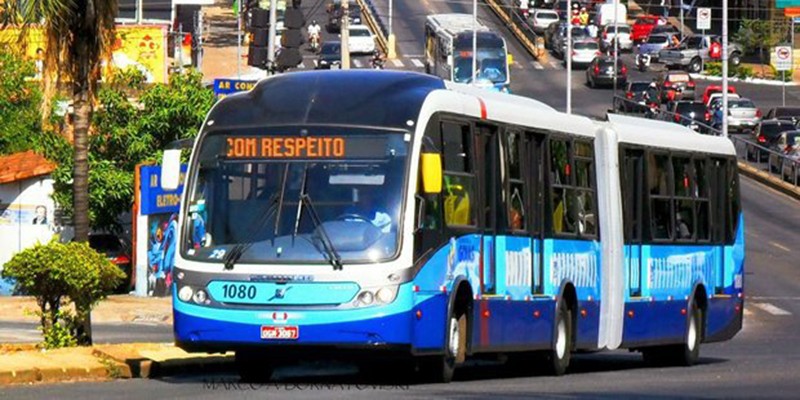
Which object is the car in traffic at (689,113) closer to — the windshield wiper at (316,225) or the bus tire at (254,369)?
the bus tire at (254,369)

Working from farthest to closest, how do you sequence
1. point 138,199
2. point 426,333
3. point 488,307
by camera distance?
point 138,199
point 488,307
point 426,333

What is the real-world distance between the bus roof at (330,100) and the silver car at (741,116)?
61.4 m

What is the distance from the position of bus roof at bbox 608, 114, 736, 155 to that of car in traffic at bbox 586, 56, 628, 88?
64698 millimetres

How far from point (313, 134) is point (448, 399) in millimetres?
3451

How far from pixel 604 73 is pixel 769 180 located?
1095 inches

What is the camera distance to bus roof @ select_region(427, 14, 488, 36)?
85.0 meters

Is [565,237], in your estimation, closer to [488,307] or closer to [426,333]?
[488,307]

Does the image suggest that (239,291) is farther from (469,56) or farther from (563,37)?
(563,37)

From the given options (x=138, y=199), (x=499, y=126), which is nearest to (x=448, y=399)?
(x=499, y=126)

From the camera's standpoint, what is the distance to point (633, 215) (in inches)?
915

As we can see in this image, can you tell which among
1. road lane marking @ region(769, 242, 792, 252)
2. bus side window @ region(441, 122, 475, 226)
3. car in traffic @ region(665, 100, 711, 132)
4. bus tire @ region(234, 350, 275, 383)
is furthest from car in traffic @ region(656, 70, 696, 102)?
bus tire @ region(234, 350, 275, 383)

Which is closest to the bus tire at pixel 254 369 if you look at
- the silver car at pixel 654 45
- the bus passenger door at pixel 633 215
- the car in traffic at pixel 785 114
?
the bus passenger door at pixel 633 215

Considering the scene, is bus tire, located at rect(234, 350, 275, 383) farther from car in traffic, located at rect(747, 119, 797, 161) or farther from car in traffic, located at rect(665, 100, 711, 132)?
car in traffic, located at rect(665, 100, 711, 132)

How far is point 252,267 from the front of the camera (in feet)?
55.3
